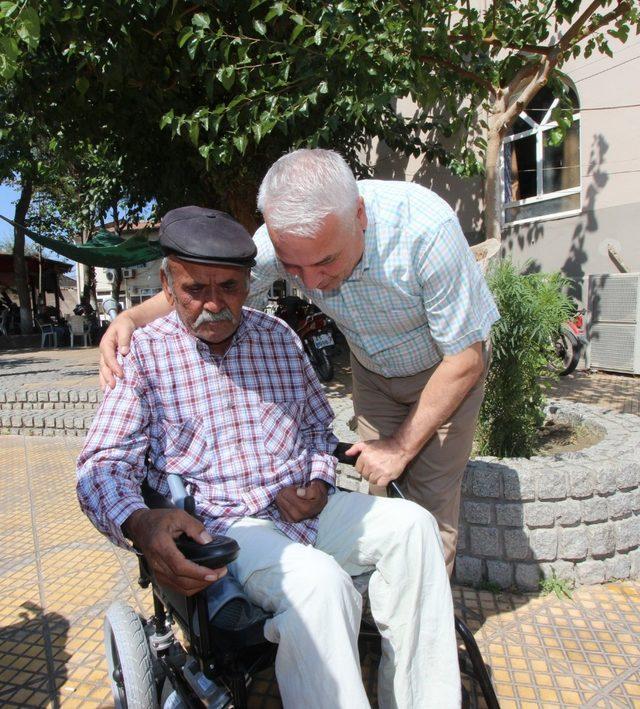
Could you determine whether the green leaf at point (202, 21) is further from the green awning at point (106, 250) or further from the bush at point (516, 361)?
the green awning at point (106, 250)

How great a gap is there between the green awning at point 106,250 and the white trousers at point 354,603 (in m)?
9.75

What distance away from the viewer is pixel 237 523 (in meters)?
1.79

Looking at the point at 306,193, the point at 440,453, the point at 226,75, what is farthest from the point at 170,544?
the point at 226,75

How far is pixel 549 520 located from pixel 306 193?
1950 mm

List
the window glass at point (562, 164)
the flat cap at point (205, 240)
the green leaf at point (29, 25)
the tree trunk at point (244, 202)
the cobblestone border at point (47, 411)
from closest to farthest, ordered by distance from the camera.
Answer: the flat cap at point (205, 240), the green leaf at point (29, 25), the cobblestone border at point (47, 411), the tree trunk at point (244, 202), the window glass at point (562, 164)

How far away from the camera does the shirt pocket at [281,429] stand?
76.7 inches

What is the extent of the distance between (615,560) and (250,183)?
563 cm

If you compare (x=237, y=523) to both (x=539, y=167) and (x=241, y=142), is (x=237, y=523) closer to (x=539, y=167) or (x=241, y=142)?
(x=241, y=142)

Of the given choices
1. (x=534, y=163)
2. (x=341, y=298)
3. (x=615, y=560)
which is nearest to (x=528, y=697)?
(x=615, y=560)

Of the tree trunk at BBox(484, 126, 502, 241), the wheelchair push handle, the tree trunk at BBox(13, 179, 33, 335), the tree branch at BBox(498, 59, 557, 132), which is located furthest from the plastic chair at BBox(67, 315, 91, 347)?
the wheelchair push handle

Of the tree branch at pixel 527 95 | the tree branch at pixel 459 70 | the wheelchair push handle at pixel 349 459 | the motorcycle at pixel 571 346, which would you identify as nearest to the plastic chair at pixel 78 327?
the motorcycle at pixel 571 346

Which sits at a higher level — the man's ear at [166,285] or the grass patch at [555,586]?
the man's ear at [166,285]

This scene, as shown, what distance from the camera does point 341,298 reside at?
2.00 metres

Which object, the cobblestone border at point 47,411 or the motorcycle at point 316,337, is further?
the motorcycle at point 316,337
